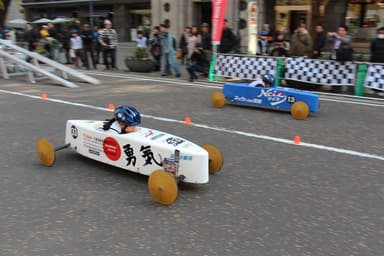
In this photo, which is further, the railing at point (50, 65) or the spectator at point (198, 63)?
the spectator at point (198, 63)

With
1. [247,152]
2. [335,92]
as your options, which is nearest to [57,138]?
[247,152]

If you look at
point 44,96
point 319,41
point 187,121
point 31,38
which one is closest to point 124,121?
point 187,121

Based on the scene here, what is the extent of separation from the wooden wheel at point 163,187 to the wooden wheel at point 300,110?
15.0 feet

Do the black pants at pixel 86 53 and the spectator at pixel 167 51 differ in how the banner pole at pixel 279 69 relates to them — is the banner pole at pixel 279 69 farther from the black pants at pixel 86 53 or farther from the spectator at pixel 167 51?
the black pants at pixel 86 53

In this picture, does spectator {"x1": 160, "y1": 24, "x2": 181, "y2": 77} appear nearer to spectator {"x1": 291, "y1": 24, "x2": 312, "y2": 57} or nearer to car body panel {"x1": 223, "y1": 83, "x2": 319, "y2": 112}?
spectator {"x1": 291, "y1": 24, "x2": 312, "y2": 57}

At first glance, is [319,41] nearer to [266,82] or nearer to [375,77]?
[375,77]

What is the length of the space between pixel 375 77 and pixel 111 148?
788 cm

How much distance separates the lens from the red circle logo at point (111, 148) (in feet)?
16.2

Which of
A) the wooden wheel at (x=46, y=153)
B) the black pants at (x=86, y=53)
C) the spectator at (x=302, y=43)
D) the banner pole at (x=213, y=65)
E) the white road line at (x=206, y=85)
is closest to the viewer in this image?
the wooden wheel at (x=46, y=153)

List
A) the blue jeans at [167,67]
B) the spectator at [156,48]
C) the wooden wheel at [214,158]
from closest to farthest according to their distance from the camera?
the wooden wheel at [214,158], the blue jeans at [167,67], the spectator at [156,48]

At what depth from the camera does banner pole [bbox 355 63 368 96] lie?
1030cm

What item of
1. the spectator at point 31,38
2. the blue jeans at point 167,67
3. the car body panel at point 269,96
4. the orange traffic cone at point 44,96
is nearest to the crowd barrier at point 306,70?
the blue jeans at point 167,67

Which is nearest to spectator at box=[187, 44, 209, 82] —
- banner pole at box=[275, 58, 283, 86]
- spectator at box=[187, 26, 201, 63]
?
spectator at box=[187, 26, 201, 63]

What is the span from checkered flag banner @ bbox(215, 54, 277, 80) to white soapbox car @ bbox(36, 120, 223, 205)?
298 inches
